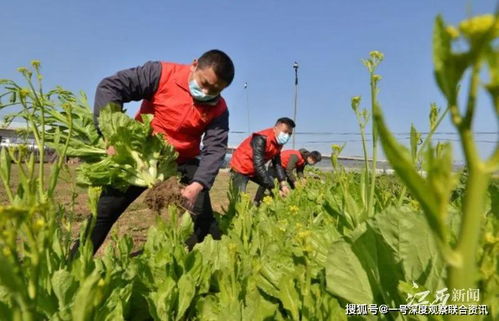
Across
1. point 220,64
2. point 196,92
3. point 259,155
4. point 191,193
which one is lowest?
point 191,193

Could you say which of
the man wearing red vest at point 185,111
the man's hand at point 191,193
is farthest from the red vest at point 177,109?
the man's hand at point 191,193

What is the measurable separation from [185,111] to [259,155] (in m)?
2.98

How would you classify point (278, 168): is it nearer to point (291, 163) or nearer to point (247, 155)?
point (291, 163)

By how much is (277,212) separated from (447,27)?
3850 millimetres

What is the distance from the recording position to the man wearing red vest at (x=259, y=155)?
5898 millimetres

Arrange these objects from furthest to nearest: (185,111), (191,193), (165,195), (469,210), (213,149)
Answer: (213,149) → (185,111) → (191,193) → (165,195) → (469,210)

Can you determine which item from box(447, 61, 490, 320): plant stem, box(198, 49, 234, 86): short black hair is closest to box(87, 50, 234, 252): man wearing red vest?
box(198, 49, 234, 86): short black hair

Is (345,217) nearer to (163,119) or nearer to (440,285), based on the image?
(440,285)

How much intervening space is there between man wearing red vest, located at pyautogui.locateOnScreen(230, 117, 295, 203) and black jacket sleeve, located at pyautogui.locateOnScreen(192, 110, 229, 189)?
2.54 metres

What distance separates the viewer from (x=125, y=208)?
300cm

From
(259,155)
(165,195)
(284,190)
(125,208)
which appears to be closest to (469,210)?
(165,195)

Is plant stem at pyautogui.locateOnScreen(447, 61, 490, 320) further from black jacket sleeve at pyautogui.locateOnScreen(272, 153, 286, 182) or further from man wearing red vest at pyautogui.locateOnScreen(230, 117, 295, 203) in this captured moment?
black jacket sleeve at pyautogui.locateOnScreen(272, 153, 286, 182)

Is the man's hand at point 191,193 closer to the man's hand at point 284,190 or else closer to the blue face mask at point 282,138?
the man's hand at point 284,190

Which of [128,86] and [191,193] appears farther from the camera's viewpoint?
[191,193]
